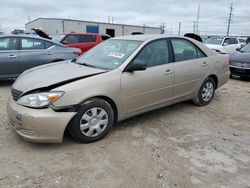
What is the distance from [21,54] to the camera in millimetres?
5969

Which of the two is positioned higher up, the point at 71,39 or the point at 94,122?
the point at 71,39

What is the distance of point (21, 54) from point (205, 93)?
15.6ft

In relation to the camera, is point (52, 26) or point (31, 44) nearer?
point (31, 44)

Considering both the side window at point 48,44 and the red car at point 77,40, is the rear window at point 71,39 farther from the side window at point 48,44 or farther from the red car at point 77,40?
the side window at point 48,44

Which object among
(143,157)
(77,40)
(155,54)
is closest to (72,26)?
(77,40)

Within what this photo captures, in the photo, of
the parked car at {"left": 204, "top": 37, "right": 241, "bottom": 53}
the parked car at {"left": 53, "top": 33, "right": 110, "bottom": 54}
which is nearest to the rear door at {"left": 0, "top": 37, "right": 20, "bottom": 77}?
the parked car at {"left": 53, "top": 33, "right": 110, "bottom": 54}

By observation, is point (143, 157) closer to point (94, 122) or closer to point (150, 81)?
point (94, 122)

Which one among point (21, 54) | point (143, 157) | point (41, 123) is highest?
point (21, 54)

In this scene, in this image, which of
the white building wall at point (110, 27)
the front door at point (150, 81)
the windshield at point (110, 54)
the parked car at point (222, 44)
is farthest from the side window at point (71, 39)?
the white building wall at point (110, 27)

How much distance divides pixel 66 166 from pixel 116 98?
1135 millimetres

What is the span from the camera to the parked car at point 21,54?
19.1 feet

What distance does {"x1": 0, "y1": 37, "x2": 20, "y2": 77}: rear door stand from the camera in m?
5.77

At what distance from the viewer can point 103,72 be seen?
3.18m

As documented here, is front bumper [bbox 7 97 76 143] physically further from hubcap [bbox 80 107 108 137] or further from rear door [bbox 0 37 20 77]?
rear door [bbox 0 37 20 77]
